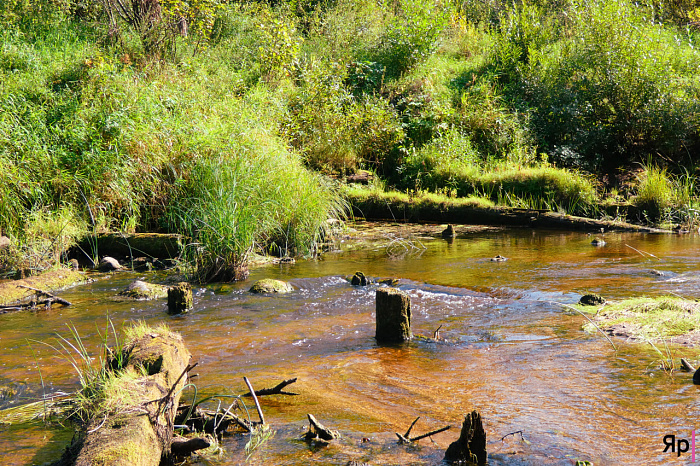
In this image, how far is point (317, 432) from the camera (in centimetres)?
304

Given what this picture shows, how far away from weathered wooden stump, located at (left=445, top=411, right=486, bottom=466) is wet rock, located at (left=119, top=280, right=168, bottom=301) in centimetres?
472

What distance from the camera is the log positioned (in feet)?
7.87

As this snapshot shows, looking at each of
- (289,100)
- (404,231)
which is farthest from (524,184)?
(289,100)

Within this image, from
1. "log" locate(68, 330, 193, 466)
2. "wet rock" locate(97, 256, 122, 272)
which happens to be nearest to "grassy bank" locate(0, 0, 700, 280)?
"wet rock" locate(97, 256, 122, 272)

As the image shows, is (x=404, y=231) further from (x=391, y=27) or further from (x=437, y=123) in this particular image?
(x=391, y=27)

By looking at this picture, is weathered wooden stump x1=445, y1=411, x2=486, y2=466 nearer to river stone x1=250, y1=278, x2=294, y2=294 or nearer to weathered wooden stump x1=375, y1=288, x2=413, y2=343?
weathered wooden stump x1=375, y1=288, x2=413, y2=343

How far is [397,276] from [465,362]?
10.7 feet

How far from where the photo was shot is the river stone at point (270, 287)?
264 inches

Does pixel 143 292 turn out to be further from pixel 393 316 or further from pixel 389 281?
pixel 393 316

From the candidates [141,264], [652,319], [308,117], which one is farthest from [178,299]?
[308,117]

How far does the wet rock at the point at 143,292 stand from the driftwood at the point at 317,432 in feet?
13.3

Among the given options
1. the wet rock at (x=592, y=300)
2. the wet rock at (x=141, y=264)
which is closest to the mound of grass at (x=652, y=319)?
the wet rock at (x=592, y=300)

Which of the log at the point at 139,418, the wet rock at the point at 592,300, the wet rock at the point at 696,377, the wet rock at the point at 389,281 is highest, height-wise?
the wet rock at the point at 389,281

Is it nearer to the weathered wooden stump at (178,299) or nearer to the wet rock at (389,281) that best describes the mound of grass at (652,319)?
the wet rock at (389,281)
